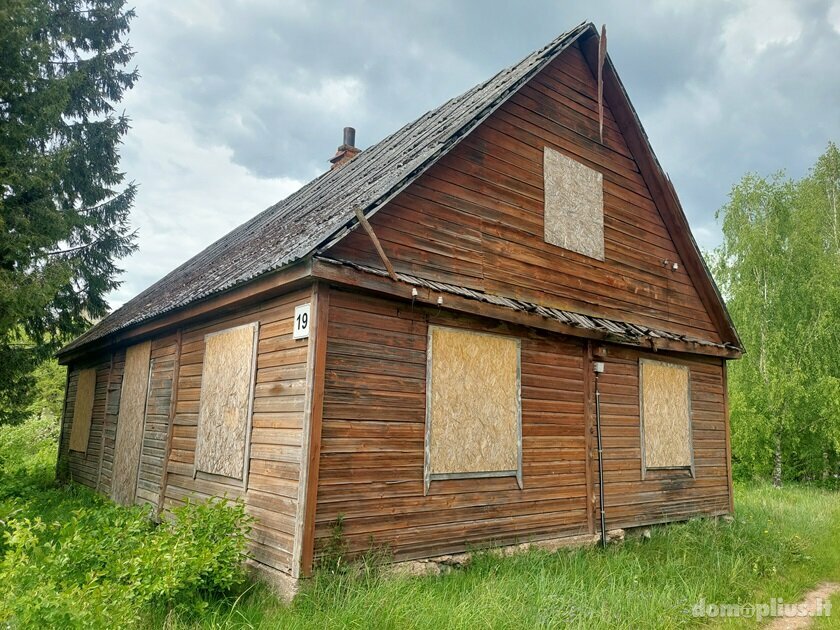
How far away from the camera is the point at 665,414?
9648mm

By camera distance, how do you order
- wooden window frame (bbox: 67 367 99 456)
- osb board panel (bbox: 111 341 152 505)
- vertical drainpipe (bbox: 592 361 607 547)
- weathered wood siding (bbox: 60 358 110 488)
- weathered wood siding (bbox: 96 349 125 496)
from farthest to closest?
wooden window frame (bbox: 67 367 99 456), weathered wood siding (bbox: 60 358 110 488), weathered wood siding (bbox: 96 349 125 496), osb board panel (bbox: 111 341 152 505), vertical drainpipe (bbox: 592 361 607 547)

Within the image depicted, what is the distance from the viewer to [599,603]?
558 cm

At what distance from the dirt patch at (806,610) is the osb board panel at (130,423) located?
8.85 metres

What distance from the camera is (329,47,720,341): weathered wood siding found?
6980 mm

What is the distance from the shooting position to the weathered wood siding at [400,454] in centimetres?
584

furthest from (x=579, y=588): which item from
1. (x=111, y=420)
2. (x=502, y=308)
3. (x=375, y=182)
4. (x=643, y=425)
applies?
(x=111, y=420)

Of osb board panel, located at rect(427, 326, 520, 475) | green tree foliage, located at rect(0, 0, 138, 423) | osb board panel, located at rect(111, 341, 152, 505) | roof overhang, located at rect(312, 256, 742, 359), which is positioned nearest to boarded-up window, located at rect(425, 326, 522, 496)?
osb board panel, located at rect(427, 326, 520, 475)

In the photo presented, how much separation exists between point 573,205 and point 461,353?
3.47 m

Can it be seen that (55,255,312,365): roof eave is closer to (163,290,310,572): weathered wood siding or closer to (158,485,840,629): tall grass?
(163,290,310,572): weathered wood siding

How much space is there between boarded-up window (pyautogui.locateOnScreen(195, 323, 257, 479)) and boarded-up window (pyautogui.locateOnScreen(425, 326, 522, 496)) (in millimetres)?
2122

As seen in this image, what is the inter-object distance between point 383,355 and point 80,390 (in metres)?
10.7

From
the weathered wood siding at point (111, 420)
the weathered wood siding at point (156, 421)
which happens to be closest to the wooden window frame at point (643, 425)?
the weathered wood siding at point (156, 421)

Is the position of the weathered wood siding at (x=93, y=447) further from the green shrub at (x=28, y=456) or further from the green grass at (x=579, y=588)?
the green grass at (x=579, y=588)

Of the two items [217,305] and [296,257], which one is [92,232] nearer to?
[217,305]
